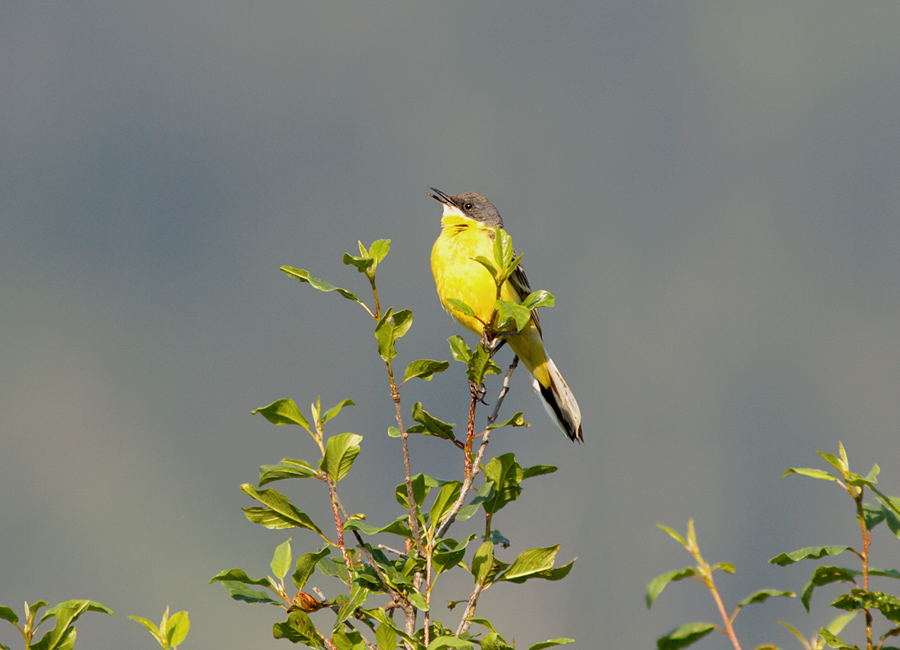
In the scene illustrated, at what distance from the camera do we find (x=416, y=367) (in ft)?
13.5

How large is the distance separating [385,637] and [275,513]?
2.98 feet

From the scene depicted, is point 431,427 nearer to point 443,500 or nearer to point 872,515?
point 443,500

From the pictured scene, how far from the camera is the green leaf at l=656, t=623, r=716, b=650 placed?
214cm

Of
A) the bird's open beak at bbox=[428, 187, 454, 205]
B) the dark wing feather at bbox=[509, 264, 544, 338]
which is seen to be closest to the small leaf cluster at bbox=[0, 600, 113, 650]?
the dark wing feather at bbox=[509, 264, 544, 338]

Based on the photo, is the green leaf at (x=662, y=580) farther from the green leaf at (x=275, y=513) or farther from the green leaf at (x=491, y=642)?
the green leaf at (x=275, y=513)

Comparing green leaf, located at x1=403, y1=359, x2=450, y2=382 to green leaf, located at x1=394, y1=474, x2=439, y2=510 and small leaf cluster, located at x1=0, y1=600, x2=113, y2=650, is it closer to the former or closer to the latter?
green leaf, located at x1=394, y1=474, x2=439, y2=510

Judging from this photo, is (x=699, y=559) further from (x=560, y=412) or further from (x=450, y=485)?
(x=560, y=412)

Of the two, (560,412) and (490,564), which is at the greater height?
(560,412)

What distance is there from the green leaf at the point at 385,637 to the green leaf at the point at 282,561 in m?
0.77

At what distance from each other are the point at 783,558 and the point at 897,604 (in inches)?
14.3

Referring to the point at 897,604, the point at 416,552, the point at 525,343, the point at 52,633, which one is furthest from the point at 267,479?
the point at 525,343

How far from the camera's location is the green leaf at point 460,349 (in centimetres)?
450

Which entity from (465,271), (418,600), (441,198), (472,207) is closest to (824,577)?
(418,600)

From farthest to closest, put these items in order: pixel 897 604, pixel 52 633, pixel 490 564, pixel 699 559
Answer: pixel 490 564
pixel 52 633
pixel 897 604
pixel 699 559
